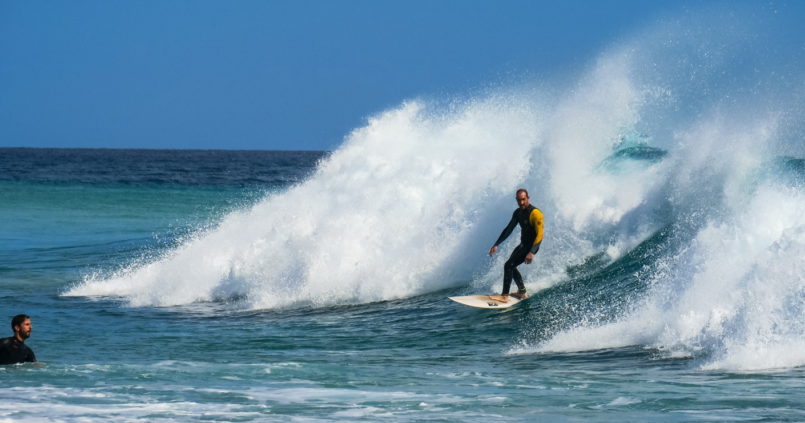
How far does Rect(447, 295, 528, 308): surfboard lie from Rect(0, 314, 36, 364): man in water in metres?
5.14

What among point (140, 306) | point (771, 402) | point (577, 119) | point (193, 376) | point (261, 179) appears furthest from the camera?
point (261, 179)

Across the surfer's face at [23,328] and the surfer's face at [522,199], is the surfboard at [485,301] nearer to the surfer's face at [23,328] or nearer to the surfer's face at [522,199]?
the surfer's face at [522,199]

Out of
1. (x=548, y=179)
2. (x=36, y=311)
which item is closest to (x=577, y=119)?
(x=548, y=179)

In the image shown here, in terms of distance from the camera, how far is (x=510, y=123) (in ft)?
61.7

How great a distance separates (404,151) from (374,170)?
0.80 meters

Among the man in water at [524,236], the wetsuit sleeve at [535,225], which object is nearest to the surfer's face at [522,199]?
the man in water at [524,236]

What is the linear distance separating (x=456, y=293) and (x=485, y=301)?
187 centimetres

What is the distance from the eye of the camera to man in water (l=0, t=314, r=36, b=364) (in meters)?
9.62

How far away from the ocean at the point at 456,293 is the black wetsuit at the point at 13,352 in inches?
3.8

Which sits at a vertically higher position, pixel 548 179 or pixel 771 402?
pixel 548 179

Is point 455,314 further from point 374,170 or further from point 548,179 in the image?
point 374,170

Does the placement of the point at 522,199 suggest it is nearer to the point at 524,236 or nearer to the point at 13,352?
the point at 524,236

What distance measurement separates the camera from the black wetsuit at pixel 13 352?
9.65 metres

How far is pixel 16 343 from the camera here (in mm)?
9711
